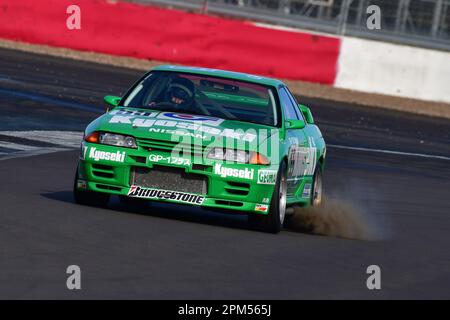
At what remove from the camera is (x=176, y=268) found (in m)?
8.39

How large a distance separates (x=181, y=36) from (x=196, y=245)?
21727 mm

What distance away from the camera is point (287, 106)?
1214 centimetres

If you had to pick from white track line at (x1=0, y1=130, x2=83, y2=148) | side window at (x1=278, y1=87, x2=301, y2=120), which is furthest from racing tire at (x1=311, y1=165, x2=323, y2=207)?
white track line at (x1=0, y1=130, x2=83, y2=148)

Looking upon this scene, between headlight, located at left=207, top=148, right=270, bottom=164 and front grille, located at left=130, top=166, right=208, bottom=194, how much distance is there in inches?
8.1

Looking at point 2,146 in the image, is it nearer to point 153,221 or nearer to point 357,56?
point 153,221

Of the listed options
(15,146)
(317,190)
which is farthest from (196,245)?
(15,146)

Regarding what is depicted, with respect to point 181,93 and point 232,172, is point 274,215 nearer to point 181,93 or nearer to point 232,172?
point 232,172

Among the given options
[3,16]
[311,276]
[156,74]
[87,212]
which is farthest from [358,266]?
[3,16]

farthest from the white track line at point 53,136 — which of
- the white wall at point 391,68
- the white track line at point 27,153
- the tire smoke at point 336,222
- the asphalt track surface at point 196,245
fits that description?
the white wall at point 391,68

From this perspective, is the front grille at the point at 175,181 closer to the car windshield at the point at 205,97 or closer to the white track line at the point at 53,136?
the car windshield at the point at 205,97

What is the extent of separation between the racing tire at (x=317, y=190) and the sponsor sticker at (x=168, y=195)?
→ 2.29 metres

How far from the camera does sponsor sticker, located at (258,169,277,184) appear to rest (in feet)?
35.2

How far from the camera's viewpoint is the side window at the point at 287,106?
1193cm

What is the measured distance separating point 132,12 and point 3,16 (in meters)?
3.03
